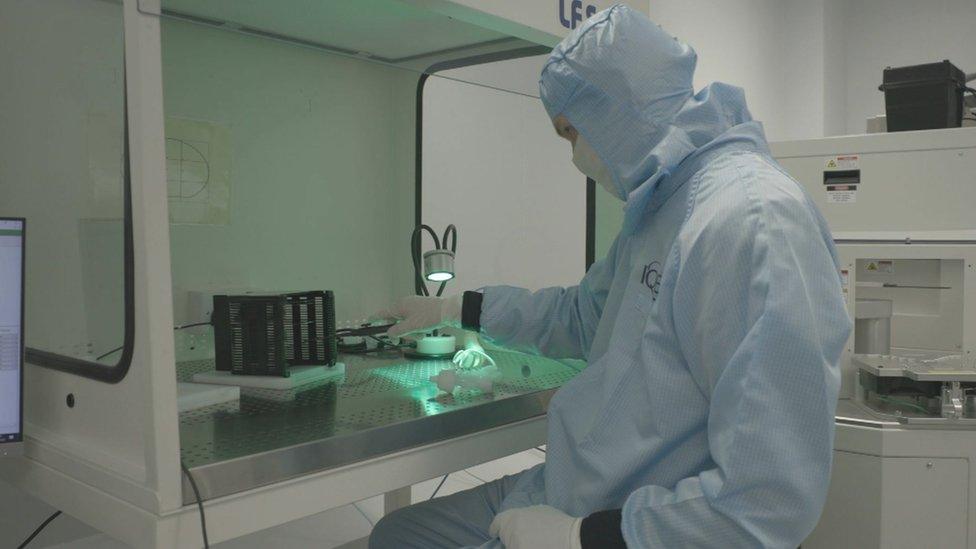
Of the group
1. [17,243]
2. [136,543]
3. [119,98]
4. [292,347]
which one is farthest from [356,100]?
[136,543]

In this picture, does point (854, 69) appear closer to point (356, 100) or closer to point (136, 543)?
point (356, 100)

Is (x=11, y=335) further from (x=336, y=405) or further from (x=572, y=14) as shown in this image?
(x=572, y=14)

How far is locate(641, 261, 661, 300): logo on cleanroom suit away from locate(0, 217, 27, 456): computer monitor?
937 mm

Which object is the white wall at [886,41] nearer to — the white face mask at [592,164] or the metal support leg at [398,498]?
the metal support leg at [398,498]

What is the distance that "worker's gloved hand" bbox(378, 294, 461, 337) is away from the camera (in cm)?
171

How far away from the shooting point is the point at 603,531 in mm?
1022

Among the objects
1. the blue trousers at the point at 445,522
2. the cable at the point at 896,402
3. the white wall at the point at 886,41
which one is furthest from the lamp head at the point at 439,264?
the white wall at the point at 886,41

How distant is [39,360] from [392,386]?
2.01 feet

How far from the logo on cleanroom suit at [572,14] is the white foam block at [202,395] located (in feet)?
3.14

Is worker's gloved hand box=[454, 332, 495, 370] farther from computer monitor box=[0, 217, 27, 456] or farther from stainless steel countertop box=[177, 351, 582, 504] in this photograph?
computer monitor box=[0, 217, 27, 456]

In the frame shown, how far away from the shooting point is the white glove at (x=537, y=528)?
1.05 meters

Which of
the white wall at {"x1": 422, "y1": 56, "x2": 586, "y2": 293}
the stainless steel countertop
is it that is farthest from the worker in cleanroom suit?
the white wall at {"x1": 422, "y1": 56, "x2": 586, "y2": 293}

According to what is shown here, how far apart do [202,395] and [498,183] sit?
4.69 feet

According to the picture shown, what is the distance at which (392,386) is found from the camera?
1.55 metres
